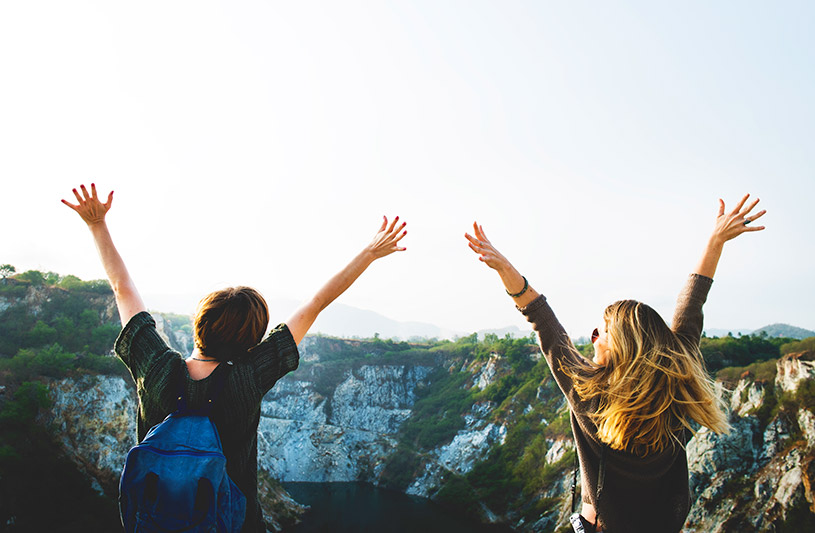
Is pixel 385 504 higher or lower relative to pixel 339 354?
lower

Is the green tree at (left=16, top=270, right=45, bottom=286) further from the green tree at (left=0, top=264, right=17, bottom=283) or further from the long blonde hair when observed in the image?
the long blonde hair

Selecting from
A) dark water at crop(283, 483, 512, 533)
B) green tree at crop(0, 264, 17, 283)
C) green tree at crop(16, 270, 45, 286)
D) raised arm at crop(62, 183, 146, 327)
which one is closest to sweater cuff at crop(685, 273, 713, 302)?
raised arm at crop(62, 183, 146, 327)

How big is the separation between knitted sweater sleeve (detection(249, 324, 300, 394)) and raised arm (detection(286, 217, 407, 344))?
0.21 feet

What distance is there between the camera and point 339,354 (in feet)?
263

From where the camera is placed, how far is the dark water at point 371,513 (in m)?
38.6

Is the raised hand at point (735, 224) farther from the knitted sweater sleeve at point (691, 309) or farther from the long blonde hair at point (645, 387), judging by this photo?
the long blonde hair at point (645, 387)

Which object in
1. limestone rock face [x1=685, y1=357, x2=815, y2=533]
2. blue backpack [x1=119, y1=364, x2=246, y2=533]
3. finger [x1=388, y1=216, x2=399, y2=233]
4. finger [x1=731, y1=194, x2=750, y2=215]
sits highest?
finger [x1=388, y1=216, x2=399, y2=233]

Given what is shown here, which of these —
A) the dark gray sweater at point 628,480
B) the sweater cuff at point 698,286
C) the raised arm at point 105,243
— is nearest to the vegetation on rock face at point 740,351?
the sweater cuff at point 698,286

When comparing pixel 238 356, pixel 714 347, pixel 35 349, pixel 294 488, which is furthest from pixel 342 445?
pixel 238 356

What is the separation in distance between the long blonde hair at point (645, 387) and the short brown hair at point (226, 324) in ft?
5.08

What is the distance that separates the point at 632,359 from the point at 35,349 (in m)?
41.1

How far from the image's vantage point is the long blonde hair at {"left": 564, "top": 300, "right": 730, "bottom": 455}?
198 cm

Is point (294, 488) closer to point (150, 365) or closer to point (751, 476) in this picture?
point (751, 476)

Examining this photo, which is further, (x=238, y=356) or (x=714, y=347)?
(x=714, y=347)
